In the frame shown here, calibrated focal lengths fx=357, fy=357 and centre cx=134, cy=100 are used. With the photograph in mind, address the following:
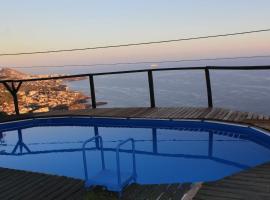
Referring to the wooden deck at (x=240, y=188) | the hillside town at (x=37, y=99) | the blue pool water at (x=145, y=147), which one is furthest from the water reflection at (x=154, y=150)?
the hillside town at (x=37, y=99)

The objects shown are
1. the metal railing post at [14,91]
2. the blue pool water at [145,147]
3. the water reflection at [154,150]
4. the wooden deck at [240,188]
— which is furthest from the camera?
the metal railing post at [14,91]

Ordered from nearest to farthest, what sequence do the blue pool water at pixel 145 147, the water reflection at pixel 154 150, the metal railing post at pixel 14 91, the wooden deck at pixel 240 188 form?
the wooden deck at pixel 240 188
the blue pool water at pixel 145 147
the water reflection at pixel 154 150
the metal railing post at pixel 14 91

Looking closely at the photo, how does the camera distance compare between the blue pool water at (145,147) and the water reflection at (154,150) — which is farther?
the water reflection at (154,150)

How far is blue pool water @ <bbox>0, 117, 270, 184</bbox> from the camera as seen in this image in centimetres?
726

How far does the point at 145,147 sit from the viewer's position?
28.9 feet

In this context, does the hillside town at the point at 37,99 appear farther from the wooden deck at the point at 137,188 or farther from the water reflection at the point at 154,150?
the wooden deck at the point at 137,188

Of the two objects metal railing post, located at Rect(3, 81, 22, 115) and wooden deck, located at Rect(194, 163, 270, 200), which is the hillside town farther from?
wooden deck, located at Rect(194, 163, 270, 200)

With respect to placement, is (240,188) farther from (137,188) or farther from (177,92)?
(177,92)

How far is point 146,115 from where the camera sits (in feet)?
34.3

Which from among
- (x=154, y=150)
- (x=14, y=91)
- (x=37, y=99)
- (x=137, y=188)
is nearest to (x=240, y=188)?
(x=137, y=188)

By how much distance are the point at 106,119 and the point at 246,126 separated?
4237 millimetres

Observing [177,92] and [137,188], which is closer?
[137,188]

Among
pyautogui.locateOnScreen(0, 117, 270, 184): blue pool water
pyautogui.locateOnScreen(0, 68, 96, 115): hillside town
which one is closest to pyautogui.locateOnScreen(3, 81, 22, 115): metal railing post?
pyautogui.locateOnScreen(0, 68, 96, 115): hillside town

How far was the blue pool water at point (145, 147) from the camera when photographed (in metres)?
7.26
